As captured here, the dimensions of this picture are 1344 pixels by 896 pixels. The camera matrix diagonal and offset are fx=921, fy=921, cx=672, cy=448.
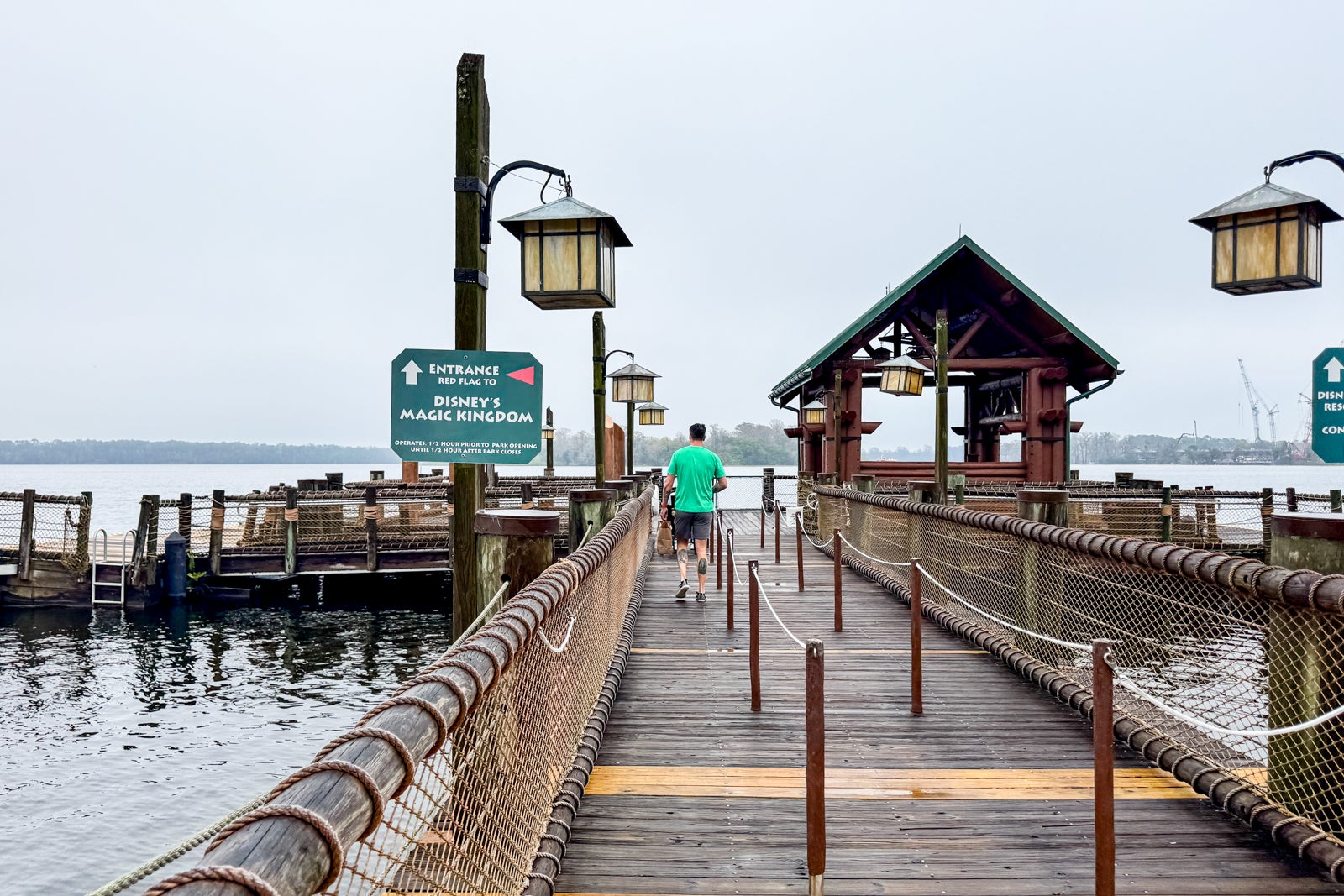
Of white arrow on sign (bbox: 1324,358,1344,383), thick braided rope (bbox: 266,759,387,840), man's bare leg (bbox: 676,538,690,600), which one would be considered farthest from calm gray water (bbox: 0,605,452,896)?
white arrow on sign (bbox: 1324,358,1344,383)

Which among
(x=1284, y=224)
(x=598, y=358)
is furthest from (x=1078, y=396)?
(x=1284, y=224)

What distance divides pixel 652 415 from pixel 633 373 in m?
7.22

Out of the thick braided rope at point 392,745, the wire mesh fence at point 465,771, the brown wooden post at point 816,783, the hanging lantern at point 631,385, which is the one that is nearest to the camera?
the wire mesh fence at point 465,771

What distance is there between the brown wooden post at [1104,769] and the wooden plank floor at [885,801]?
1.59ft

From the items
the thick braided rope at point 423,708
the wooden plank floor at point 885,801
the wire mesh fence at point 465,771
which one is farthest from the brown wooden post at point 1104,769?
the thick braided rope at point 423,708

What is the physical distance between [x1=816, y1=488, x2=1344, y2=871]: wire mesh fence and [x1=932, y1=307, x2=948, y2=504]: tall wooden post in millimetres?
1976

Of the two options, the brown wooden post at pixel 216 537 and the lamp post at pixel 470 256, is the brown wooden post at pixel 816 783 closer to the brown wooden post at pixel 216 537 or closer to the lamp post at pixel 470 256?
the lamp post at pixel 470 256

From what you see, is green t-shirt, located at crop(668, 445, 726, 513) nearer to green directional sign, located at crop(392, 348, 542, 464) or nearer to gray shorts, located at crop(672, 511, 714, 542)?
gray shorts, located at crop(672, 511, 714, 542)

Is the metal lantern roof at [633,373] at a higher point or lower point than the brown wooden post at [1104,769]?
higher

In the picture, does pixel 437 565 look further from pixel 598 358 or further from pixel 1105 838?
pixel 1105 838

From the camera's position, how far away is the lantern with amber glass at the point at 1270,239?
24.7ft

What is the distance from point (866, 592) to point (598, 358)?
6.68 m

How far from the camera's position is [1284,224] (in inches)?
299

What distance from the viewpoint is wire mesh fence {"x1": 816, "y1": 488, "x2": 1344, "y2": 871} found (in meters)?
4.09
